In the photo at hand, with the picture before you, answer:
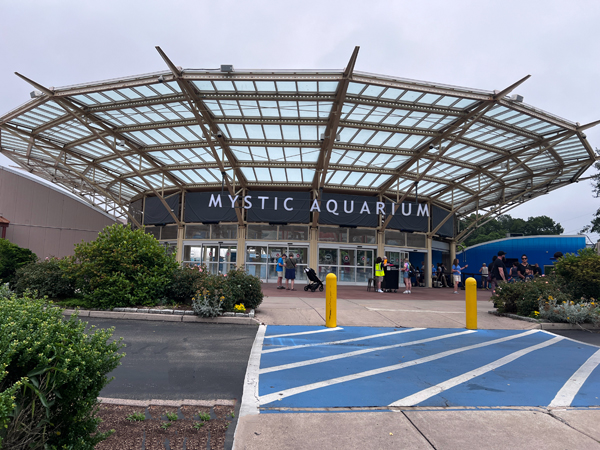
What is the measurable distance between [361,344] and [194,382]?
345 cm

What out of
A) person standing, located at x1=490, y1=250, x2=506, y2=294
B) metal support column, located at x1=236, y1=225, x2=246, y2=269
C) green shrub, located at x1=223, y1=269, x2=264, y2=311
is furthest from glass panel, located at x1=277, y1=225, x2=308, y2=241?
green shrub, located at x1=223, y1=269, x2=264, y2=311

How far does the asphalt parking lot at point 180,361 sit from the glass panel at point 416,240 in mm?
19821

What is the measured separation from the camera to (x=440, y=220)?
2712cm

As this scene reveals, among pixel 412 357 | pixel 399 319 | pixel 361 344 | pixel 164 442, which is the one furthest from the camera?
pixel 399 319

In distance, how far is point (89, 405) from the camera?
250cm

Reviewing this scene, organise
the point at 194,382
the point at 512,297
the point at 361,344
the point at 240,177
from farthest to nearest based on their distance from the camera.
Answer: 1. the point at 240,177
2. the point at 512,297
3. the point at 361,344
4. the point at 194,382

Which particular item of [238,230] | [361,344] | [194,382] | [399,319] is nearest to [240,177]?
[238,230]

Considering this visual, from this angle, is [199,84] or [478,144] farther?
[478,144]

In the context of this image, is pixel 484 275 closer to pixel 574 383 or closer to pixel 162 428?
pixel 574 383

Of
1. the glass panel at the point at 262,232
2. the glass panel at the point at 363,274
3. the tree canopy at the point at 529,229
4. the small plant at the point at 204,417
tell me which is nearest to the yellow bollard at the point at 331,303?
the small plant at the point at 204,417

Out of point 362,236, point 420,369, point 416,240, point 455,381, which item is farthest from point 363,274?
point 455,381

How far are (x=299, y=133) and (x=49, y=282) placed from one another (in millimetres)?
12051

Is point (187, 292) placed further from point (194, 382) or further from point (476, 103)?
point (476, 103)

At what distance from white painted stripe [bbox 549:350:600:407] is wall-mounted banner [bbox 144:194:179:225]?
23.7 meters
